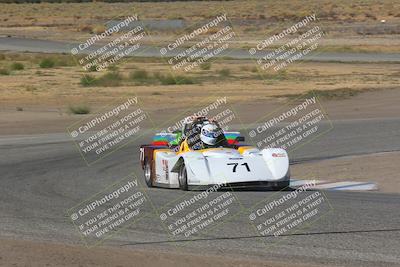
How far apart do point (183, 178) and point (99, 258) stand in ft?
20.7

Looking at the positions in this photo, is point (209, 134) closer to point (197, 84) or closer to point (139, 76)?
point (197, 84)

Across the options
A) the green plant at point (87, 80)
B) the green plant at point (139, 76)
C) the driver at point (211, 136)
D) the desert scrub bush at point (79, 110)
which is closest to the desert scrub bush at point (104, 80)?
the green plant at point (87, 80)

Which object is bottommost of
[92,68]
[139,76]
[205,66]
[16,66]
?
[205,66]

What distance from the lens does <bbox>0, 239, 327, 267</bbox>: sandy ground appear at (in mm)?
10039

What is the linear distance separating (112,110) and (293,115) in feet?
21.6

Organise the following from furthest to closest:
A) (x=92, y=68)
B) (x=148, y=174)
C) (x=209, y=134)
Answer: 1. (x=92, y=68)
2. (x=148, y=174)
3. (x=209, y=134)

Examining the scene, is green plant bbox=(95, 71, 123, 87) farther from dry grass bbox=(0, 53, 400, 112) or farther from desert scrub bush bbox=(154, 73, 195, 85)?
desert scrub bush bbox=(154, 73, 195, 85)

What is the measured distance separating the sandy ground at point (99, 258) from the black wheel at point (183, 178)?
5634 mm

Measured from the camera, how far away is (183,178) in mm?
16531

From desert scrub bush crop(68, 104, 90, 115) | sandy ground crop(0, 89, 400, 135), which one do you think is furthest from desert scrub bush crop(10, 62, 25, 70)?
desert scrub bush crop(68, 104, 90, 115)

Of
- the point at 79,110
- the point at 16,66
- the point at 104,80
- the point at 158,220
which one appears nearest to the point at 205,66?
the point at 104,80

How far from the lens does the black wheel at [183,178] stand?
54.0ft

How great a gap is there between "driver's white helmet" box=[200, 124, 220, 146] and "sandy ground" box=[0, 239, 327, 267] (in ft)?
21.3

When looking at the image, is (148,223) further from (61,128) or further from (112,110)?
(112,110)
